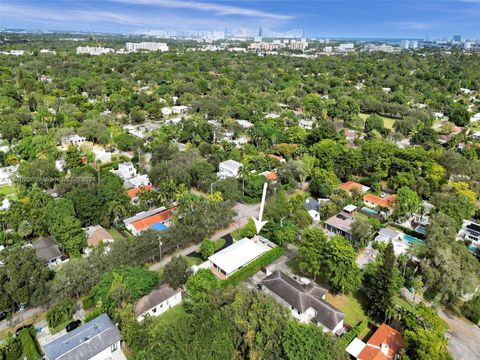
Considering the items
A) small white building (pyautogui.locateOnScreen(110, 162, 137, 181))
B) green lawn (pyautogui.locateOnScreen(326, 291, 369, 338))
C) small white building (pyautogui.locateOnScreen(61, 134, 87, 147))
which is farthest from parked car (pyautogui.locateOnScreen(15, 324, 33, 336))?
small white building (pyautogui.locateOnScreen(61, 134, 87, 147))

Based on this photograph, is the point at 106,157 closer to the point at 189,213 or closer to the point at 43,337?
the point at 189,213

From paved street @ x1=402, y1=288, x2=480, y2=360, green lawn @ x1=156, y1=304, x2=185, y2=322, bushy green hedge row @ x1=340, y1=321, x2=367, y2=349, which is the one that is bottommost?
green lawn @ x1=156, y1=304, x2=185, y2=322

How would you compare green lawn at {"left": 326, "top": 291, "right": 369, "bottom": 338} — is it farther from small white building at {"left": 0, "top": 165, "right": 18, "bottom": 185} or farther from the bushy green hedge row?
small white building at {"left": 0, "top": 165, "right": 18, "bottom": 185}

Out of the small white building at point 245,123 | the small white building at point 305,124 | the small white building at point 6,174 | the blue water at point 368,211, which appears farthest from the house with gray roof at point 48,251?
the small white building at point 305,124

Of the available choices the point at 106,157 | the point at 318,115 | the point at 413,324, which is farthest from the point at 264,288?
the point at 318,115

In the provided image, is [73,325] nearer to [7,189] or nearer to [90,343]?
[90,343]

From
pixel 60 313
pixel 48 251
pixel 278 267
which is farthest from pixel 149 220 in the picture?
pixel 278 267

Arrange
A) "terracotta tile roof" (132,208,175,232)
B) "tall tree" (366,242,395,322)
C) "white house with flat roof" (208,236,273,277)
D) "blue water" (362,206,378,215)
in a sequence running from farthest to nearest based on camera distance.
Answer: "blue water" (362,206,378,215) < "terracotta tile roof" (132,208,175,232) < "white house with flat roof" (208,236,273,277) < "tall tree" (366,242,395,322)
